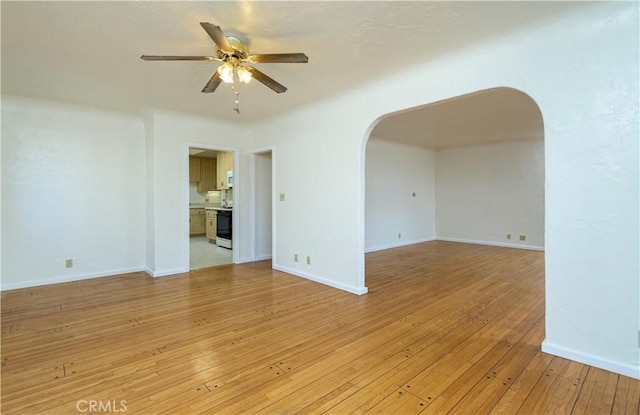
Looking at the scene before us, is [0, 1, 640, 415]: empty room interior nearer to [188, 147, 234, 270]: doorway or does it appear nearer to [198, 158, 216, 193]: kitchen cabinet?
[188, 147, 234, 270]: doorway

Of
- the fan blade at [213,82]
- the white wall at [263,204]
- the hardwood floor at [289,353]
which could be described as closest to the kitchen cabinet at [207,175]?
the white wall at [263,204]

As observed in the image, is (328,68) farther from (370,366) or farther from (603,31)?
→ (370,366)

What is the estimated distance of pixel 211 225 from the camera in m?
8.03

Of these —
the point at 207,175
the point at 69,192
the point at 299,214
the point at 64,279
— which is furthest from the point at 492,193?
the point at 64,279

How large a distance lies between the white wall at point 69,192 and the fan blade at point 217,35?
3.50 meters

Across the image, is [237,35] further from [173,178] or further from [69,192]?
[69,192]

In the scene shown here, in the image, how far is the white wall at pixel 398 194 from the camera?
21.8ft

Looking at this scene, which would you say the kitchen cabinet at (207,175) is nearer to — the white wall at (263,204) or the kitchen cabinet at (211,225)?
the kitchen cabinet at (211,225)

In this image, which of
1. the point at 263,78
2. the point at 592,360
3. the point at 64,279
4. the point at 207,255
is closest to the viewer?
the point at 592,360

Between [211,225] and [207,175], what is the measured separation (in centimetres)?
189

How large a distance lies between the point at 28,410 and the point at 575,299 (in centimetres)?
363

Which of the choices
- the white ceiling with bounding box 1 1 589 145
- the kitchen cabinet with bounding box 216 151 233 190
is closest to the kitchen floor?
the kitchen cabinet with bounding box 216 151 233 190

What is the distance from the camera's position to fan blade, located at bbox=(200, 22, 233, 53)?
71.7 inches

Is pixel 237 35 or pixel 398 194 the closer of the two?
pixel 237 35
